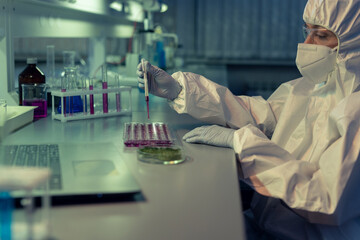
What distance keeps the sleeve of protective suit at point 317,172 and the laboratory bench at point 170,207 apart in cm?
8

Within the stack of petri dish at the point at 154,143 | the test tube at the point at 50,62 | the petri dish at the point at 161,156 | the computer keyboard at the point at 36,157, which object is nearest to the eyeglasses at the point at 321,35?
the stack of petri dish at the point at 154,143

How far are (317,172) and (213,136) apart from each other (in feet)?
0.97

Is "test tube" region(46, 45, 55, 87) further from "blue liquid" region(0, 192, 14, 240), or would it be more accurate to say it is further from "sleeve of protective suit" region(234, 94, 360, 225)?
"blue liquid" region(0, 192, 14, 240)

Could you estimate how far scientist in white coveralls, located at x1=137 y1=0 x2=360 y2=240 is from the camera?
45.8 inches

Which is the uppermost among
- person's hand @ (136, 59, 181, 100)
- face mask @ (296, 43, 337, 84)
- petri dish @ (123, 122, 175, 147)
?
face mask @ (296, 43, 337, 84)

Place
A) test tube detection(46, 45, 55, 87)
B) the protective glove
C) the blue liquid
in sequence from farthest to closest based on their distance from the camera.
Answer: test tube detection(46, 45, 55, 87)
the protective glove
the blue liquid

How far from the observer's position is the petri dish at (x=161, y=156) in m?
1.09

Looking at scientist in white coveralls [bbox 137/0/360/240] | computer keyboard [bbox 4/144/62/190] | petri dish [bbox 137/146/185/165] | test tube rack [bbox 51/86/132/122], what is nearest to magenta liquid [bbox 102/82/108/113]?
test tube rack [bbox 51/86/132/122]

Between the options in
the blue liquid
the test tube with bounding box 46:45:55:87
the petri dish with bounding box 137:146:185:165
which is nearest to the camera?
the blue liquid

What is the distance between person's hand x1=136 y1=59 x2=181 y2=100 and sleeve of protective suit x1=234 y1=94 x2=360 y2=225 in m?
0.41

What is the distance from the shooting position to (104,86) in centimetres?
172

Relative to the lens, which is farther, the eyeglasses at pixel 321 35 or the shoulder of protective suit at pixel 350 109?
the eyeglasses at pixel 321 35

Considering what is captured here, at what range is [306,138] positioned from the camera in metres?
1.47

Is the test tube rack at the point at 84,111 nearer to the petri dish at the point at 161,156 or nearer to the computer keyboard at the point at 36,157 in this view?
the computer keyboard at the point at 36,157
